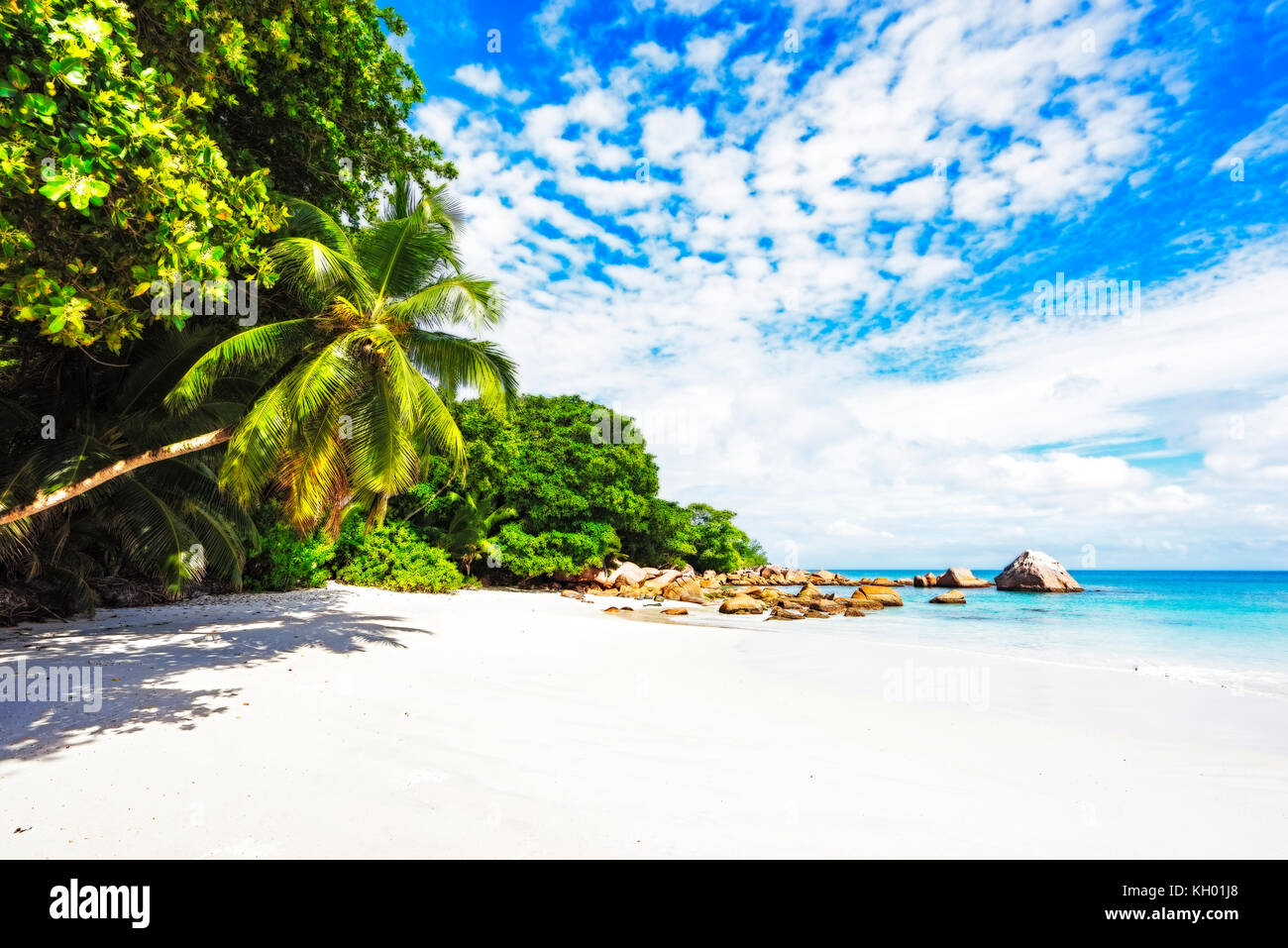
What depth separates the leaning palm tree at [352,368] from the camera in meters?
8.28

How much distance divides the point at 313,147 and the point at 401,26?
11.1 ft

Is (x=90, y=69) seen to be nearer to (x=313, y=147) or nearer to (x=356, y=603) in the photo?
(x=313, y=147)

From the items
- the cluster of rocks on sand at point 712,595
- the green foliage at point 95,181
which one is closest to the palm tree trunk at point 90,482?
the green foliage at point 95,181

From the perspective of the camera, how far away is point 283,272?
9406 millimetres

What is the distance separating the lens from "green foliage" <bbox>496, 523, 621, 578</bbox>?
24.9 metres

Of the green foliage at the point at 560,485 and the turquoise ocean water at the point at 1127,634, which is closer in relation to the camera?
the turquoise ocean water at the point at 1127,634

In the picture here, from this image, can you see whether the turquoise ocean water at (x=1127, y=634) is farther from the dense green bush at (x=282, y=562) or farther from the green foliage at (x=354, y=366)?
the dense green bush at (x=282, y=562)

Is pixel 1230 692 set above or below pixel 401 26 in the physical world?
below

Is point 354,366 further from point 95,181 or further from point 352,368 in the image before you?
point 95,181

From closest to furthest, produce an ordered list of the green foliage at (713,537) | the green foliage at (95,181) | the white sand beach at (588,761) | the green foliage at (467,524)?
the white sand beach at (588,761) → the green foliage at (95,181) → the green foliage at (467,524) → the green foliage at (713,537)

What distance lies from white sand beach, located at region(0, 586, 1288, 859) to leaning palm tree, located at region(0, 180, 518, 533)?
2.68 metres

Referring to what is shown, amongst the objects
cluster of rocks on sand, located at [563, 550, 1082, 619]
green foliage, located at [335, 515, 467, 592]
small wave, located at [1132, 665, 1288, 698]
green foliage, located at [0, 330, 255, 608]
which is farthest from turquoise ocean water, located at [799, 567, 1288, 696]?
green foliage, located at [0, 330, 255, 608]

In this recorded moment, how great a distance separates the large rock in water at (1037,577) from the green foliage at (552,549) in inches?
1424
